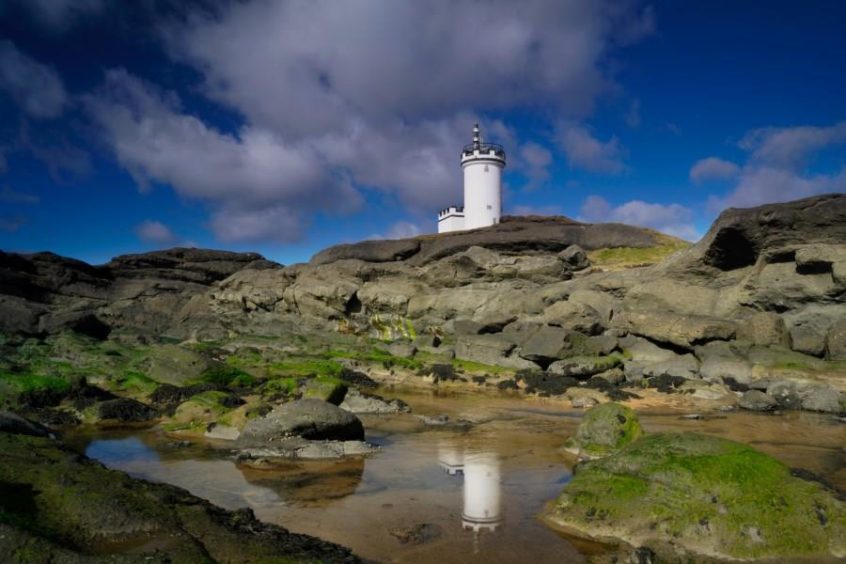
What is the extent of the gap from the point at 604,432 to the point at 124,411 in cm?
1471

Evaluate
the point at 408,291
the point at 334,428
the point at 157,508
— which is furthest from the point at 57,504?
the point at 408,291

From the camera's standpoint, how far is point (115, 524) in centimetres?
676

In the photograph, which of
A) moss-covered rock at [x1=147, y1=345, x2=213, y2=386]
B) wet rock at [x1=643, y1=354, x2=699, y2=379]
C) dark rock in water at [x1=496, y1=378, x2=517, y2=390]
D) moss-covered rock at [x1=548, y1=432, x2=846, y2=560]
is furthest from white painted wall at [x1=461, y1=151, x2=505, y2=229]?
moss-covered rock at [x1=548, y1=432, x2=846, y2=560]

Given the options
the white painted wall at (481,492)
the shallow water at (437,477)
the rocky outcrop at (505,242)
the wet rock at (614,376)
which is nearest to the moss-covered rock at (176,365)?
the shallow water at (437,477)

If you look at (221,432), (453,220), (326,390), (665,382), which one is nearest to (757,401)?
(665,382)

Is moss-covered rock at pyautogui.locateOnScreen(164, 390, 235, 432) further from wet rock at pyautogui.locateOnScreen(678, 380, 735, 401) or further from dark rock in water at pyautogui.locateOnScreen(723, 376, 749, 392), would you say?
dark rock in water at pyautogui.locateOnScreen(723, 376, 749, 392)

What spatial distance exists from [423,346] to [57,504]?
28.9m

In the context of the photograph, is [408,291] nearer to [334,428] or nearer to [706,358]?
[706,358]

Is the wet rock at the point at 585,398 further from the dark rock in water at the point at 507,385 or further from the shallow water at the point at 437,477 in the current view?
the dark rock in water at the point at 507,385

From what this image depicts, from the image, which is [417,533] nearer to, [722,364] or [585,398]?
[585,398]

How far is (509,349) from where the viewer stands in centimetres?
3203

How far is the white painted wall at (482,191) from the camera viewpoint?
6184cm

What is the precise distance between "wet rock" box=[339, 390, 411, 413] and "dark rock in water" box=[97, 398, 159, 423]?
632 cm

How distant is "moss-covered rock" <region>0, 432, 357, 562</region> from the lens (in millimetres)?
5785
